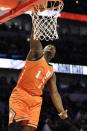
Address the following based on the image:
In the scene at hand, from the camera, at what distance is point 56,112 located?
11.5 meters

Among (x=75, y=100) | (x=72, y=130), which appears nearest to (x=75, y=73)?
(x=75, y=100)

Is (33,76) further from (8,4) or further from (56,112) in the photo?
(56,112)

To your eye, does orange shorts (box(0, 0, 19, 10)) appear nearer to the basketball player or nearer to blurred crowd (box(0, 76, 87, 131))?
the basketball player

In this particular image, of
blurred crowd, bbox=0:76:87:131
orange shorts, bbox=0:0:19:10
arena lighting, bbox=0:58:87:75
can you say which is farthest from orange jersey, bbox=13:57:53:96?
arena lighting, bbox=0:58:87:75

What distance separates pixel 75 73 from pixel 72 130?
4366 mm

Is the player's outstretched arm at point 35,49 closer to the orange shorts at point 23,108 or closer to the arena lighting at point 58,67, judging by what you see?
the orange shorts at point 23,108

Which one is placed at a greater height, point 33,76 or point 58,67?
point 33,76

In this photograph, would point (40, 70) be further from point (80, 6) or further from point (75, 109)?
point (80, 6)

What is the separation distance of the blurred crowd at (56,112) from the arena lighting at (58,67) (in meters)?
0.54

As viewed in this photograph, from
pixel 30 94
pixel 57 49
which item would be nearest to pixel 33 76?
pixel 30 94

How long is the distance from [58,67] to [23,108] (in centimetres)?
908

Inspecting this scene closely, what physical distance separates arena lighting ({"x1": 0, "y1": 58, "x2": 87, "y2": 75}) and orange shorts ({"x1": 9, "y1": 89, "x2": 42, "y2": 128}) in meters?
7.79

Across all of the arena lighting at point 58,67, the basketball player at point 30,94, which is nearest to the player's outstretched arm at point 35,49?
the basketball player at point 30,94

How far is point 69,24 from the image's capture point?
693 inches
